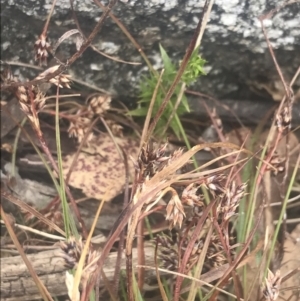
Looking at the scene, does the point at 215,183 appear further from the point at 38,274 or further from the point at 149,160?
the point at 38,274

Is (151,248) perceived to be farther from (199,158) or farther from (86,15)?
(86,15)

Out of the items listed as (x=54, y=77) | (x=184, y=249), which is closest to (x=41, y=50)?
(x=54, y=77)

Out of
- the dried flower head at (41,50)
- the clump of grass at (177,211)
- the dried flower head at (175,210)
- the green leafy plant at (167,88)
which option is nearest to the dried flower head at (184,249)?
the clump of grass at (177,211)

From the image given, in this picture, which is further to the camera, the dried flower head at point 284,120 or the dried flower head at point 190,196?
the dried flower head at point 284,120

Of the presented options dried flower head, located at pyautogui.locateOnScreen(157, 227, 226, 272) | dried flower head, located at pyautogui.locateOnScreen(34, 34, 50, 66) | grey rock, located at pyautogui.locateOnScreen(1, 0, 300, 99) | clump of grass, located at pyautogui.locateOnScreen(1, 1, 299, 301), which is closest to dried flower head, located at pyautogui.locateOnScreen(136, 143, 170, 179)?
clump of grass, located at pyautogui.locateOnScreen(1, 1, 299, 301)

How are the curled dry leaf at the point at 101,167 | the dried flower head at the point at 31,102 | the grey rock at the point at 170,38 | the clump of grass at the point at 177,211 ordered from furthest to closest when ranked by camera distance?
the curled dry leaf at the point at 101,167, the grey rock at the point at 170,38, the dried flower head at the point at 31,102, the clump of grass at the point at 177,211

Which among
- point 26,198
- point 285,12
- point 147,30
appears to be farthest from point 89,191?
point 285,12

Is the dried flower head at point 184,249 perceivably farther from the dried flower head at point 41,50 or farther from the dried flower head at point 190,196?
the dried flower head at point 41,50
